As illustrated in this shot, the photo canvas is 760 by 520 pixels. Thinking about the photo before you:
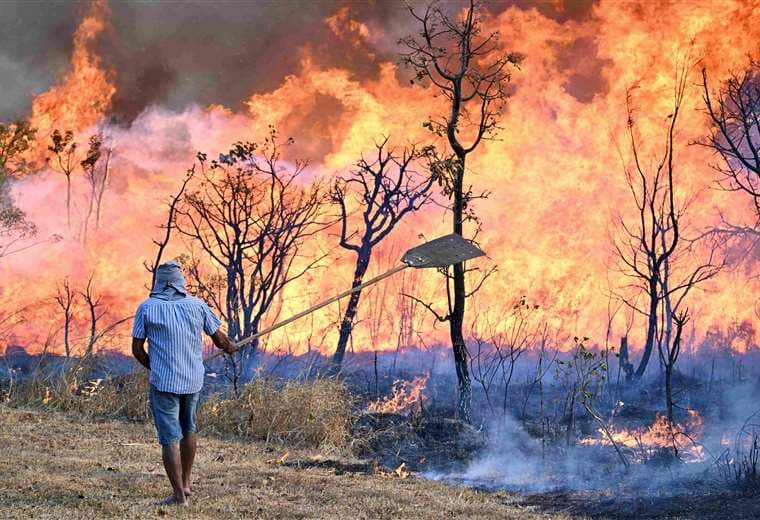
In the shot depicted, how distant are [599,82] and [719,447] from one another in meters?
8.68

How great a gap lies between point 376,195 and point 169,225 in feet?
13.2

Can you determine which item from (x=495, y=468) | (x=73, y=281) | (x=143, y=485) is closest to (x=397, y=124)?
(x=73, y=281)

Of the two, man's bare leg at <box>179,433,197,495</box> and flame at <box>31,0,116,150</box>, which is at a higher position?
flame at <box>31,0,116,150</box>

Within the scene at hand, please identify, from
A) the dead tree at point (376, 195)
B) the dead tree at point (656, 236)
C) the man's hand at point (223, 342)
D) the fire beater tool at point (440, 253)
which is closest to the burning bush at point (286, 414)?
the fire beater tool at point (440, 253)

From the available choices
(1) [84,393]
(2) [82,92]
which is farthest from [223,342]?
(2) [82,92]

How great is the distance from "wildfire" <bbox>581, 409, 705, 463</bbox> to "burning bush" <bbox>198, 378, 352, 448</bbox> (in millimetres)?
3270

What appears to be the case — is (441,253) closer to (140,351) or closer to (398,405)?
(140,351)

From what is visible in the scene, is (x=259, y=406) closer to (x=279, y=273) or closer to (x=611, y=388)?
(x=279, y=273)

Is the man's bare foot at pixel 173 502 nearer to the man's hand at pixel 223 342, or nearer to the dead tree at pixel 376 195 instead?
the man's hand at pixel 223 342

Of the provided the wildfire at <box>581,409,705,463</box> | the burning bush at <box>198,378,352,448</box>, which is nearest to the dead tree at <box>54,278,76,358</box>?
the burning bush at <box>198,378,352,448</box>

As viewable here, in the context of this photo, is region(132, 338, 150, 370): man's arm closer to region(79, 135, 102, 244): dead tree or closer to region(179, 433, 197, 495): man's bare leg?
region(179, 433, 197, 495): man's bare leg

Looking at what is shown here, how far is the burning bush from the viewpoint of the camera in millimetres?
11398

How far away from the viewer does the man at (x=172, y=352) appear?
6.79m

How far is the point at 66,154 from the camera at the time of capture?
1984 cm
